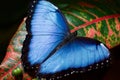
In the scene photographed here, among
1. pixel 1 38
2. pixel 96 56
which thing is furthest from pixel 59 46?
pixel 1 38

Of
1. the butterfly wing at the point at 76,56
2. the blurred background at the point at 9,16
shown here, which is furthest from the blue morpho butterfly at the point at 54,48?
the blurred background at the point at 9,16

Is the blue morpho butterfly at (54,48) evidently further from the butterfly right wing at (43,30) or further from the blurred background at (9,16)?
the blurred background at (9,16)

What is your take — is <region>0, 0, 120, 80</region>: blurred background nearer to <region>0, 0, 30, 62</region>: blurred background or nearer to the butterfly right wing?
<region>0, 0, 30, 62</region>: blurred background

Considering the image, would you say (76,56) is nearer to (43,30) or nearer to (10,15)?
(43,30)

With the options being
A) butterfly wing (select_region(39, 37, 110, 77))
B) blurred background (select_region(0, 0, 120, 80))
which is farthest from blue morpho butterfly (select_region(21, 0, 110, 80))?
blurred background (select_region(0, 0, 120, 80))

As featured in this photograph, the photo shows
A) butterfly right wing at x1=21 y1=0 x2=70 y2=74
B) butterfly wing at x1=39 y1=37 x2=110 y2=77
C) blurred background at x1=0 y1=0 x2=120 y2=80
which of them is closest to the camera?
butterfly wing at x1=39 y1=37 x2=110 y2=77

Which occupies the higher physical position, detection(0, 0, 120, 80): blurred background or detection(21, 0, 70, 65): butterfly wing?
detection(21, 0, 70, 65): butterfly wing

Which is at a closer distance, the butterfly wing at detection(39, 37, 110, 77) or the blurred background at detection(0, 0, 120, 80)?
the butterfly wing at detection(39, 37, 110, 77)

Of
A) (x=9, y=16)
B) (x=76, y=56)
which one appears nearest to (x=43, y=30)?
(x=76, y=56)
